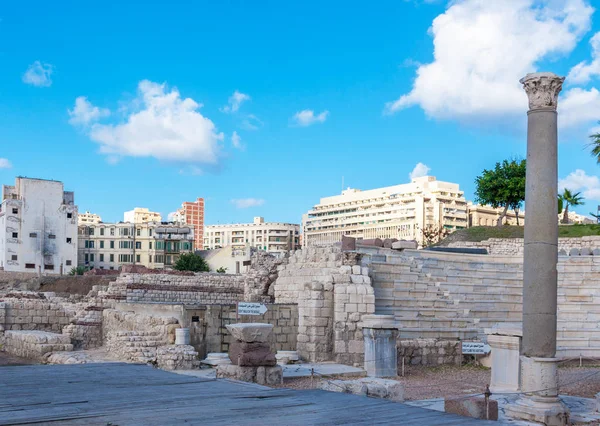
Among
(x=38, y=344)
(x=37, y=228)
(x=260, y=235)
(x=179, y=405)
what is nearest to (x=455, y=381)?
(x=179, y=405)

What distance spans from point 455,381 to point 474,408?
5903 millimetres

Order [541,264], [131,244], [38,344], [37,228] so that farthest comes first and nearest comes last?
[131,244]
[37,228]
[38,344]
[541,264]

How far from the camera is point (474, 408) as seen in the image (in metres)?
9.34

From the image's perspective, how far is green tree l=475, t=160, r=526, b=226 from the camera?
5331 centimetres

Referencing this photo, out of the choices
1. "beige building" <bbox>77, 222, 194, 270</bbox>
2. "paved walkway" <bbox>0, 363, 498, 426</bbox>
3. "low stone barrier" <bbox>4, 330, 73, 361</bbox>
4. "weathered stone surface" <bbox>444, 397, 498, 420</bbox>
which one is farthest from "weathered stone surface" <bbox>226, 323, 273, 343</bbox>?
"beige building" <bbox>77, 222, 194, 270</bbox>

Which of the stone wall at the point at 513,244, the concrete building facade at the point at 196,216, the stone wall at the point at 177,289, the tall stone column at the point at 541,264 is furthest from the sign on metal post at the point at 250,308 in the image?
the concrete building facade at the point at 196,216

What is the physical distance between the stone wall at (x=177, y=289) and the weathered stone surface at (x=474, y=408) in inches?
771

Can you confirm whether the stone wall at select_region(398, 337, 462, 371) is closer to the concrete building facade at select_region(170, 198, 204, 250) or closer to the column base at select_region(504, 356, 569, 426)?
the column base at select_region(504, 356, 569, 426)

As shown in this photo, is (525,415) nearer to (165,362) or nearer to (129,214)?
(165,362)

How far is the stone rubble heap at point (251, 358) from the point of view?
12709 mm

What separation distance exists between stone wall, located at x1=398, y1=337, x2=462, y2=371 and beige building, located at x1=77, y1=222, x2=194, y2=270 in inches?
2433

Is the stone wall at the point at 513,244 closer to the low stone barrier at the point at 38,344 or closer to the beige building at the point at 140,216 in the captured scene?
the low stone barrier at the point at 38,344

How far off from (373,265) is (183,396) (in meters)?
13.2

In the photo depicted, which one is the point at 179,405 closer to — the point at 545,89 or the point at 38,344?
the point at 545,89
